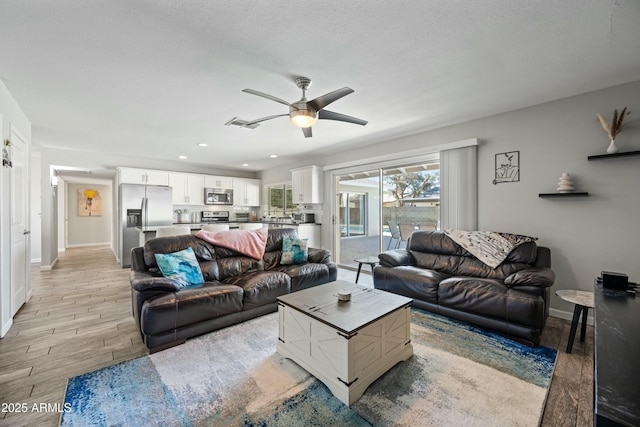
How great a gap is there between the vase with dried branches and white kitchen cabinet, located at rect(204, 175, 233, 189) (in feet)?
24.0

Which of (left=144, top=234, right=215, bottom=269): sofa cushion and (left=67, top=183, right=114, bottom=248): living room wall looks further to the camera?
(left=67, top=183, right=114, bottom=248): living room wall

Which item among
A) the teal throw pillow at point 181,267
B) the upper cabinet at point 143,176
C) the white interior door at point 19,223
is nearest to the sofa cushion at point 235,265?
the teal throw pillow at point 181,267

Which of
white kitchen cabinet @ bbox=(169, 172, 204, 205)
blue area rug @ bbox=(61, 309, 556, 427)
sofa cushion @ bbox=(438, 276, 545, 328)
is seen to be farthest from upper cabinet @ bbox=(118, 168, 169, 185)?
sofa cushion @ bbox=(438, 276, 545, 328)

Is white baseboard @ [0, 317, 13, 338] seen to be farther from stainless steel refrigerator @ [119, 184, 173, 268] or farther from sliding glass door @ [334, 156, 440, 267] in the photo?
A: sliding glass door @ [334, 156, 440, 267]

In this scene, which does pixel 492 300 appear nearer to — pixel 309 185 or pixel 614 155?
pixel 614 155

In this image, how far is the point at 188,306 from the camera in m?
2.40

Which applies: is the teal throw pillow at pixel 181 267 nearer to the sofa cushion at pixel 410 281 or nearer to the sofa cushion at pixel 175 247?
the sofa cushion at pixel 175 247

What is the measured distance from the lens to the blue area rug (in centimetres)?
156

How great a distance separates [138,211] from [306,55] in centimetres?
550

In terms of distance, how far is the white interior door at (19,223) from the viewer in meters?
2.94

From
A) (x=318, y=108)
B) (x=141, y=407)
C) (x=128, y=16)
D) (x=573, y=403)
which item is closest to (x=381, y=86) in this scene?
(x=318, y=108)

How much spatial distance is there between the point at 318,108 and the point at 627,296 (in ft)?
7.75

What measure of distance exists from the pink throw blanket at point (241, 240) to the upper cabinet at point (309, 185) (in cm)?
225

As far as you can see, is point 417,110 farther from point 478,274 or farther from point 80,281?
point 80,281
